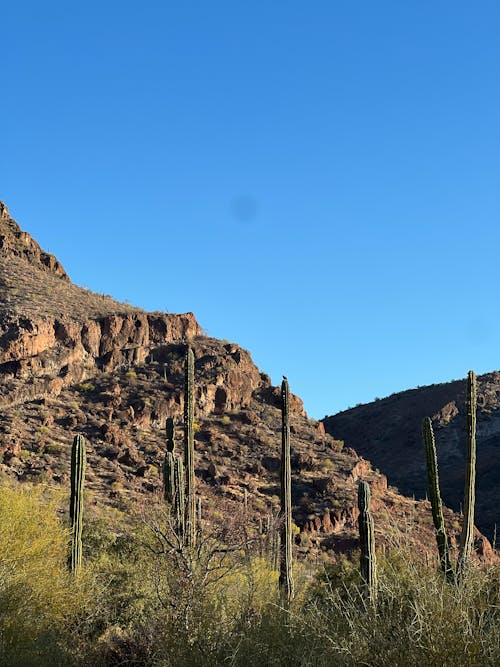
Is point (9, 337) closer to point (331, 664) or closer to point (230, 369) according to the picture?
point (230, 369)

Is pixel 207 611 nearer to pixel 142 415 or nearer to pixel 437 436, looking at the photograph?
pixel 142 415

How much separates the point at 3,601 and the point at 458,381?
2538 inches

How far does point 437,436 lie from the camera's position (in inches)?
2603

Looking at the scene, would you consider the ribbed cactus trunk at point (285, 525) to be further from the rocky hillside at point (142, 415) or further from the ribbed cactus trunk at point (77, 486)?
the rocky hillside at point (142, 415)

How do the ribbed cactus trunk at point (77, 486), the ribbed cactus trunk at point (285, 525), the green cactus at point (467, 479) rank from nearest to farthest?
the green cactus at point (467, 479)
the ribbed cactus trunk at point (77, 486)
the ribbed cactus trunk at point (285, 525)

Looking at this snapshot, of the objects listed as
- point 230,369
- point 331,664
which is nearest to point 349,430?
point 230,369

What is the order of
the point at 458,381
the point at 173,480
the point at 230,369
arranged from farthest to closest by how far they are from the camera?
the point at 458,381, the point at 230,369, the point at 173,480

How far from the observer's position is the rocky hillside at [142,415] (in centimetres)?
3994

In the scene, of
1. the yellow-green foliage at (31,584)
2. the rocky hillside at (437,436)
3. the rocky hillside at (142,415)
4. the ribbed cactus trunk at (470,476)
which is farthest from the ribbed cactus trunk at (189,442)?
the rocky hillside at (437,436)

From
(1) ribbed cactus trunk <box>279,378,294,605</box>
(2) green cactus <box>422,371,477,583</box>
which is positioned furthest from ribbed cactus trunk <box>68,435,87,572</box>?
(2) green cactus <box>422,371,477,583</box>

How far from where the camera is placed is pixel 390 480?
5859 cm

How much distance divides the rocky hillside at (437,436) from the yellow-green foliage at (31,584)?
31709 millimetres

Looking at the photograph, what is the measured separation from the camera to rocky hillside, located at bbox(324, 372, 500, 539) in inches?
2089

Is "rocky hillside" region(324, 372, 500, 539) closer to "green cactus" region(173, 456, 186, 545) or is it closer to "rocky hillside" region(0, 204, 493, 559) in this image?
"rocky hillside" region(0, 204, 493, 559)
